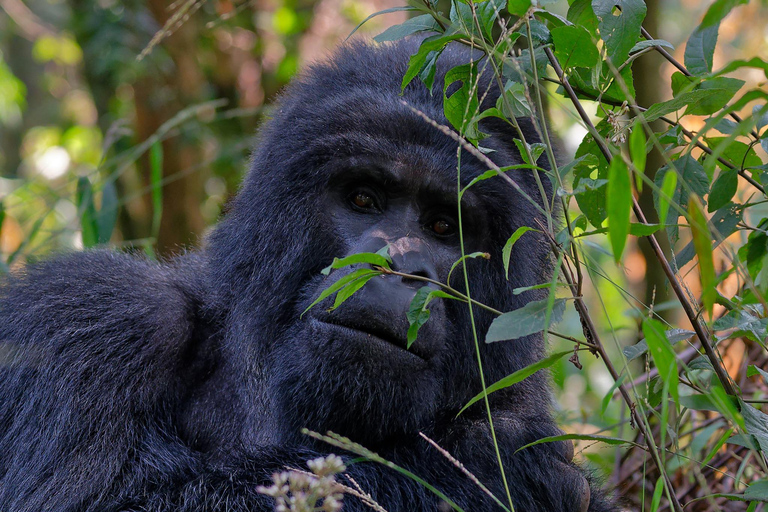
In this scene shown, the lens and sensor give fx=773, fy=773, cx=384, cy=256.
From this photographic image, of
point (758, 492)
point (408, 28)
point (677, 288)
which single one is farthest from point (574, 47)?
point (758, 492)

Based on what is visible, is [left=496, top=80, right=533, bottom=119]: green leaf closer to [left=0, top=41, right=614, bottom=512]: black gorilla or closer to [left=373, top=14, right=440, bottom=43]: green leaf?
[left=373, top=14, right=440, bottom=43]: green leaf

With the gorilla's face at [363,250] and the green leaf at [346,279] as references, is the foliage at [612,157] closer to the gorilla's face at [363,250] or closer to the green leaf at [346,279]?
the green leaf at [346,279]

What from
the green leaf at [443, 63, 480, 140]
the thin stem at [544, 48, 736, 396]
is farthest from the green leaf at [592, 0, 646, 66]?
the green leaf at [443, 63, 480, 140]

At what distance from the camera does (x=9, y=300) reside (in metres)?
2.80

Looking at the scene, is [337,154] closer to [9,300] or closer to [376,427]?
[376,427]

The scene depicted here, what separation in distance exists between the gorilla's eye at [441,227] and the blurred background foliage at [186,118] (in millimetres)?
1023

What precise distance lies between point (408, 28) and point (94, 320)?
146 centimetres

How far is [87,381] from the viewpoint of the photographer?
2.48 metres

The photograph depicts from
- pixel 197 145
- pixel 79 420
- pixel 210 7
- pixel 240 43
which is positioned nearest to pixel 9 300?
pixel 79 420

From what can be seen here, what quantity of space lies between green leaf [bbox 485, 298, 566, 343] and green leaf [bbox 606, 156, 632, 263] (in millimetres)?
349

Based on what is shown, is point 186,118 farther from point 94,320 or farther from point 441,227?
point 441,227

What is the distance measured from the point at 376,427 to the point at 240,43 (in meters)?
5.99

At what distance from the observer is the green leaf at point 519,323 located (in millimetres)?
1662

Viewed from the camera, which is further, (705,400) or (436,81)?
(436,81)
